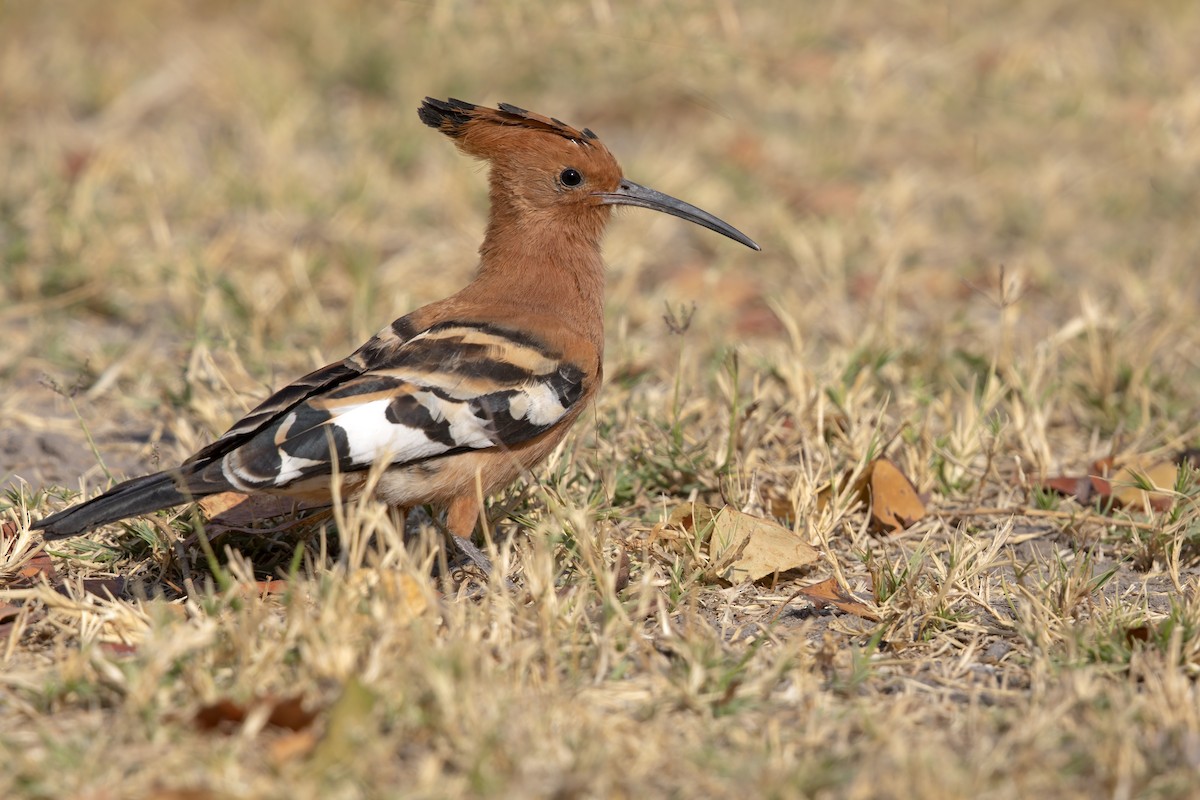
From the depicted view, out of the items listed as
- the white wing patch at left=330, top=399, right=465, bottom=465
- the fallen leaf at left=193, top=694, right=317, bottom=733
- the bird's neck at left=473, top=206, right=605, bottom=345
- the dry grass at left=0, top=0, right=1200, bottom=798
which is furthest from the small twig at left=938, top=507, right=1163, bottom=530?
the fallen leaf at left=193, top=694, right=317, bottom=733

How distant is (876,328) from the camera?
14.4ft

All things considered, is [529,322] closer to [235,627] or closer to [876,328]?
[235,627]

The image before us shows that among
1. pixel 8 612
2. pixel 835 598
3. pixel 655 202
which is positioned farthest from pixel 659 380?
pixel 8 612

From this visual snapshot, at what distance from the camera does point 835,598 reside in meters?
2.93

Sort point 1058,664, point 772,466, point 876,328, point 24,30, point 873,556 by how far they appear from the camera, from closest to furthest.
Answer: point 1058,664
point 873,556
point 772,466
point 876,328
point 24,30

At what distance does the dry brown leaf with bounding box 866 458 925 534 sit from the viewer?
11.0 ft

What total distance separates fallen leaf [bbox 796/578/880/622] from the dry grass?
3cm

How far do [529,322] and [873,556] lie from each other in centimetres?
94

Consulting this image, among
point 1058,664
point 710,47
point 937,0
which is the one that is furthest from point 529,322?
point 937,0

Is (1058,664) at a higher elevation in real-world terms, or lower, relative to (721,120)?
lower

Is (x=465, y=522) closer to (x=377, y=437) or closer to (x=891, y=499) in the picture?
(x=377, y=437)

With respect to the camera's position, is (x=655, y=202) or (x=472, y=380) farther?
(x=655, y=202)

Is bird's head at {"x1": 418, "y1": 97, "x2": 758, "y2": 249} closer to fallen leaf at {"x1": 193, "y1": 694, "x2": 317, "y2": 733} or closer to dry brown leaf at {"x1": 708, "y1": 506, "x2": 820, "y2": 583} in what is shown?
dry brown leaf at {"x1": 708, "y1": 506, "x2": 820, "y2": 583}

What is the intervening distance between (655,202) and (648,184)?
2.12 meters
